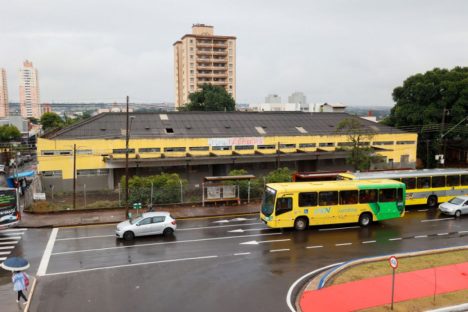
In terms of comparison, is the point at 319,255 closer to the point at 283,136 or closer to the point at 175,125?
the point at 283,136

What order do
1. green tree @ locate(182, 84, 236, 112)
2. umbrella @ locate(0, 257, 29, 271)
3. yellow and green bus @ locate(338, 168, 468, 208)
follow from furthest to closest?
green tree @ locate(182, 84, 236, 112) → yellow and green bus @ locate(338, 168, 468, 208) → umbrella @ locate(0, 257, 29, 271)

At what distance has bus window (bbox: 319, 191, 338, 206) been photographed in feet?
77.6

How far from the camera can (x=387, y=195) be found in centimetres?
2486

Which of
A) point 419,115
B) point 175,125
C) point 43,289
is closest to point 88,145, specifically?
point 175,125

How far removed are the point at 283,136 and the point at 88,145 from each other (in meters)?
22.4

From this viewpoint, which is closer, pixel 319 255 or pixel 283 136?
pixel 319 255

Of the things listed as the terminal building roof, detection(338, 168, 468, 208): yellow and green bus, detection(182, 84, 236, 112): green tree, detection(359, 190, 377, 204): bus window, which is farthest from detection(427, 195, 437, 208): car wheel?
detection(182, 84, 236, 112): green tree

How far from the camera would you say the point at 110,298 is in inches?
567

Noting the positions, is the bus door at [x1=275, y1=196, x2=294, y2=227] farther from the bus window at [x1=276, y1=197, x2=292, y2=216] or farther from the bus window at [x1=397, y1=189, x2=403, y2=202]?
the bus window at [x1=397, y1=189, x2=403, y2=202]

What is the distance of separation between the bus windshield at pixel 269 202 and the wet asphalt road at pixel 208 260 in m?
1.27

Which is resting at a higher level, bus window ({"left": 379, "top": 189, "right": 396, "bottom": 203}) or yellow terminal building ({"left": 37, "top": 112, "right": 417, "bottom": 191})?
yellow terminal building ({"left": 37, "top": 112, "right": 417, "bottom": 191})

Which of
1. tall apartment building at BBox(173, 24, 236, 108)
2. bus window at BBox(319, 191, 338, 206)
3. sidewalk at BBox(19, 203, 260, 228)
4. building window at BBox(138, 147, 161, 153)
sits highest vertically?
tall apartment building at BBox(173, 24, 236, 108)

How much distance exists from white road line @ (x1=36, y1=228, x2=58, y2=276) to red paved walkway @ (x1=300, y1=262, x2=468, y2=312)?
448 inches

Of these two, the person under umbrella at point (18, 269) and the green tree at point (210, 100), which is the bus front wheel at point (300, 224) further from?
the green tree at point (210, 100)
